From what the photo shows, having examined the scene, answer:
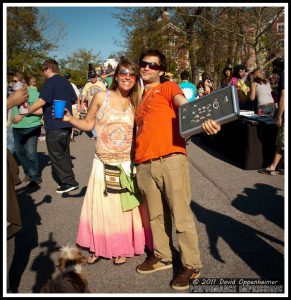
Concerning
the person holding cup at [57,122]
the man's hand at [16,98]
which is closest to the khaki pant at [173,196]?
the man's hand at [16,98]

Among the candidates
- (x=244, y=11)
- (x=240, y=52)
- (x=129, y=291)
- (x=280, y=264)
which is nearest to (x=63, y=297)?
(x=129, y=291)

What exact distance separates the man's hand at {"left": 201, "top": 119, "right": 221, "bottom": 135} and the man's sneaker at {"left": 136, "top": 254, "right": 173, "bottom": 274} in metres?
1.46

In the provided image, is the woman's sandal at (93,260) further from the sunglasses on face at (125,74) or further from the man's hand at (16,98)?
the sunglasses on face at (125,74)

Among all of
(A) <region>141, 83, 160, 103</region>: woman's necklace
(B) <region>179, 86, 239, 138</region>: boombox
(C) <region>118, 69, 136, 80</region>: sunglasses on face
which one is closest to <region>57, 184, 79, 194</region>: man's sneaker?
(C) <region>118, 69, 136, 80</region>: sunglasses on face

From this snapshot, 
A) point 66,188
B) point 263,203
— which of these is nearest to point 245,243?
point 263,203

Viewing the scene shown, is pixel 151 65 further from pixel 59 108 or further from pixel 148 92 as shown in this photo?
pixel 59 108

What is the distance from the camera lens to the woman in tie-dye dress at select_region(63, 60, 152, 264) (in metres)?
3.01

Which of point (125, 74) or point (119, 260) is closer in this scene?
point (125, 74)

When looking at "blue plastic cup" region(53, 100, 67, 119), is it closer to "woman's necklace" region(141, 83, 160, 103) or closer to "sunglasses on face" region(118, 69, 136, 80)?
"sunglasses on face" region(118, 69, 136, 80)

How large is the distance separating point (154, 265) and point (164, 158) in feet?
3.62

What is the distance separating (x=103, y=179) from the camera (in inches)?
123

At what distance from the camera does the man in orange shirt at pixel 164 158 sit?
2627 millimetres

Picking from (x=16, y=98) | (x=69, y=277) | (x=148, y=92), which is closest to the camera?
(x=69, y=277)

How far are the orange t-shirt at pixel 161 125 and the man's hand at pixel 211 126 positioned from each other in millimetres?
461
